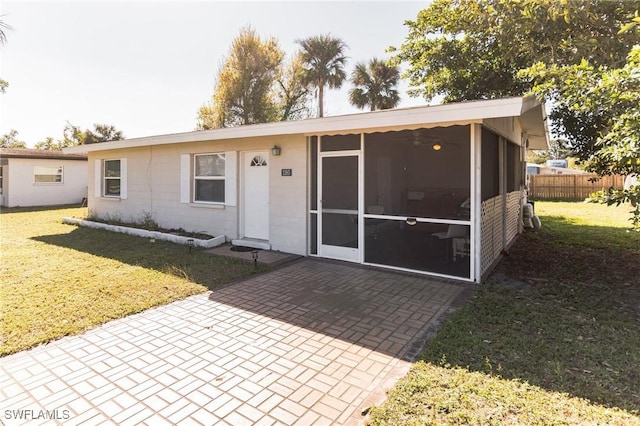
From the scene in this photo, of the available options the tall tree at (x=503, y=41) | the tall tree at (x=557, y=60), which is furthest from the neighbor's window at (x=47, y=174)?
the tall tree at (x=557, y=60)

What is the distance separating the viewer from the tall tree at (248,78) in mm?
24031

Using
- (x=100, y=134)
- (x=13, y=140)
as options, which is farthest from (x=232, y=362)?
(x=13, y=140)

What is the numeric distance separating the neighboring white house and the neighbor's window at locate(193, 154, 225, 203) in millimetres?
13451

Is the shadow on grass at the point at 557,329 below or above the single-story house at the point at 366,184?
below

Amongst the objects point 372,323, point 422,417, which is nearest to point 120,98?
point 372,323

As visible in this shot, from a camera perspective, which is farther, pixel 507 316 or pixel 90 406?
pixel 507 316

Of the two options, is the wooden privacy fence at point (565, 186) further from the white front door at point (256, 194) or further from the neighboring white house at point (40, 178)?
the neighboring white house at point (40, 178)

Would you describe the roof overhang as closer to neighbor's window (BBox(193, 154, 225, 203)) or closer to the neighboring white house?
neighbor's window (BBox(193, 154, 225, 203))

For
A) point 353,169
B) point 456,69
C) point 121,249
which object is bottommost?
point 121,249

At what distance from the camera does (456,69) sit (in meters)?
10.8

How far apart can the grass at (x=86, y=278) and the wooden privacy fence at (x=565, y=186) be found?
2067 cm

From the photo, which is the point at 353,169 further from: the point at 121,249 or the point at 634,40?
the point at 121,249

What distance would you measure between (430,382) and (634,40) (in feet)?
18.6

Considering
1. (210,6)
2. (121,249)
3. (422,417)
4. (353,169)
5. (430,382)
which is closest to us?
(422,417)
